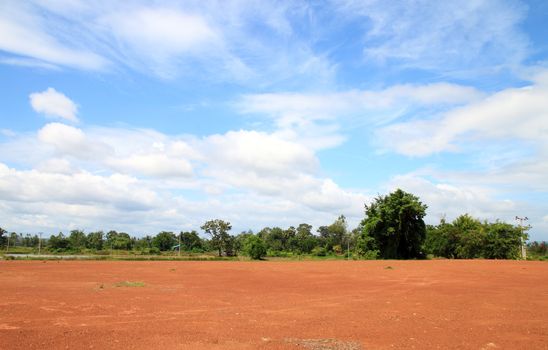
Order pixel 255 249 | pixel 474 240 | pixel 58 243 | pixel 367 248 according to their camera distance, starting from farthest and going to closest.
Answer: pixel 58 243
pixel 255 249
pixel 367 248
pixel 474 240

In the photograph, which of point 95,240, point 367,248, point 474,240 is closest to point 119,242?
point 95,240

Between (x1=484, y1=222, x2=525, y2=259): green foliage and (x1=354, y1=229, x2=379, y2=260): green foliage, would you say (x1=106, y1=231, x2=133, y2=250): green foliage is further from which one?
(x1=484, y1=222, x2=525, y2=259): green foliage

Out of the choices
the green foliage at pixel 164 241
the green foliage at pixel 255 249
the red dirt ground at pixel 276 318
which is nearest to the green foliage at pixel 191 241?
the green foliage at pixel 164 241

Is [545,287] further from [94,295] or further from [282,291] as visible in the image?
[94,295]

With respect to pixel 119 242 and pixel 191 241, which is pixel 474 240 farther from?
pixel 119 242

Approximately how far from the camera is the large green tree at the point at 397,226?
1969 inches

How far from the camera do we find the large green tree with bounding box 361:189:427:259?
5000cm

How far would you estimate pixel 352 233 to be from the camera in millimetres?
98062

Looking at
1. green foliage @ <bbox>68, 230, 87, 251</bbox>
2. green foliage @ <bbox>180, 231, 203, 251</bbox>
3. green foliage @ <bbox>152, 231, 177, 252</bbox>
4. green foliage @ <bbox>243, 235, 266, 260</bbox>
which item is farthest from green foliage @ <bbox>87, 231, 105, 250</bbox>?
green foliage @ <bbox>243, 235, 266, 260</bbox>

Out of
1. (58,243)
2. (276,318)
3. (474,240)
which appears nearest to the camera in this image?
(276,318)

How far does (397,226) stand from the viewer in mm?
50562

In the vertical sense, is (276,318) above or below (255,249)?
below

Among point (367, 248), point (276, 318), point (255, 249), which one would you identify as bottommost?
point (276, 318)

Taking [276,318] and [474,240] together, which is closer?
[276,318]
